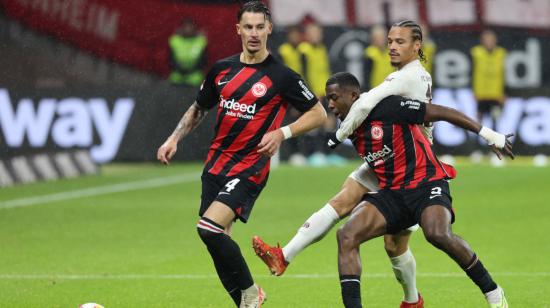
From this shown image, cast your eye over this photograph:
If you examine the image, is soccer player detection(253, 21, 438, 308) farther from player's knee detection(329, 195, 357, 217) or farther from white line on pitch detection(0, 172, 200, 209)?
white line on pitch detection(0, 172, 200, 209)

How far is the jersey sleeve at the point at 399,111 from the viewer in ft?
25.8

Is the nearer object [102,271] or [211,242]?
[211,242]

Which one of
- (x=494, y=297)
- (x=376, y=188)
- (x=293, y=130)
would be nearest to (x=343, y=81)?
(x=293, y=130)

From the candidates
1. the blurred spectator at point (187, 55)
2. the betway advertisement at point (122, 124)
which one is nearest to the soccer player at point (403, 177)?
A: the betway advertisement at point (122, 124)

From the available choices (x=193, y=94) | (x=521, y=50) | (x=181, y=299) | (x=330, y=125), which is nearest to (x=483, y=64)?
(x=521, y=50)

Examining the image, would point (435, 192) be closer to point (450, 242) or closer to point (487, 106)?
point (450, 242)

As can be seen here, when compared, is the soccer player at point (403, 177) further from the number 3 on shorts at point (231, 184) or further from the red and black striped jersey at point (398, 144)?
the number 3 on shorts at point (231, 184)

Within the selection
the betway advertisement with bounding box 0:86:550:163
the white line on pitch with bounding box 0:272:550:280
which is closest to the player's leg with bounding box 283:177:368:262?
the white line on pitch with bounding box 0:272:550:280

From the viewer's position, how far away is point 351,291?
7516 mm

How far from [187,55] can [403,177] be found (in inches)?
611

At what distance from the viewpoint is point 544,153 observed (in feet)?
72.6

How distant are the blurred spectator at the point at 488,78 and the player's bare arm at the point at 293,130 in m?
14.3

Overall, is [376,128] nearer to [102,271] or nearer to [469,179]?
[102,271]

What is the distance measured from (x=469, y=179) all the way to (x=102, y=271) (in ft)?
31.2
